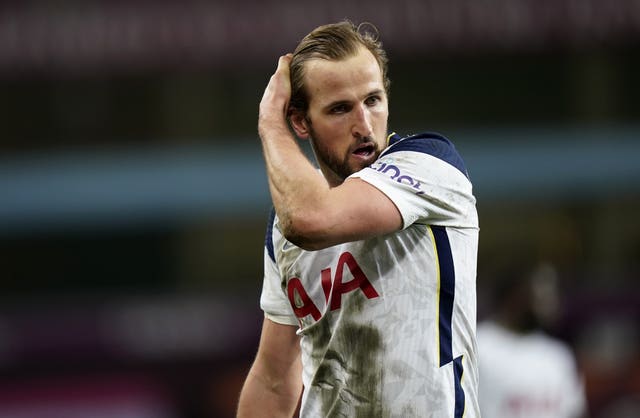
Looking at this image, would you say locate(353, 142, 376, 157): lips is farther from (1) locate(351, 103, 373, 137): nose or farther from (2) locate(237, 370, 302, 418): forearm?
(2) locate(237, 370, 302, 418): forearm

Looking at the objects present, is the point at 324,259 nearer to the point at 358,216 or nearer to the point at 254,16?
the point at 358,216

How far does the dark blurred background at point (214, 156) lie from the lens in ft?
37.6

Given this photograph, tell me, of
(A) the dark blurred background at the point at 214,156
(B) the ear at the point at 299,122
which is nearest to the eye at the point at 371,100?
(B) the ear at the point at 299,122

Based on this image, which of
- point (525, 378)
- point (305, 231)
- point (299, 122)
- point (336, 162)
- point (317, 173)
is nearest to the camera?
point (305, 231)

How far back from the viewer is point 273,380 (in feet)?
13.4

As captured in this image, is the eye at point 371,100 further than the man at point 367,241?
Yes

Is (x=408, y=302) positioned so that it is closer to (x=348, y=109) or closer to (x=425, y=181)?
(x=425, y=181)

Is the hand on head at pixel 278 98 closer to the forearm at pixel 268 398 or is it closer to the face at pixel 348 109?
the face at pixel 348 109

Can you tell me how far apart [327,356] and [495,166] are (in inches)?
491

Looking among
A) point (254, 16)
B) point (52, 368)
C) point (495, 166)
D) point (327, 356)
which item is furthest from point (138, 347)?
point (327, 356)

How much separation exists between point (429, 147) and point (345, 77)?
31 cm

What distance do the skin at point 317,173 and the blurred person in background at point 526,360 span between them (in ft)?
10.3

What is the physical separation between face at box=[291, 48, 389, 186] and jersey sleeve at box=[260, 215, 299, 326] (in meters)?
0.37

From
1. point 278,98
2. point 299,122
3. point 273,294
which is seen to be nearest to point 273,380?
point 273,294
